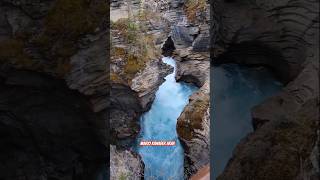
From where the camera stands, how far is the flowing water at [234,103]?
5160mm

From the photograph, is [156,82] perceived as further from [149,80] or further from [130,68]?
[130,68]

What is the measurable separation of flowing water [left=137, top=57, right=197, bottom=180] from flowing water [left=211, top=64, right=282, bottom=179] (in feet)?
1.32

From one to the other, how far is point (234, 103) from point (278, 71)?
540mm

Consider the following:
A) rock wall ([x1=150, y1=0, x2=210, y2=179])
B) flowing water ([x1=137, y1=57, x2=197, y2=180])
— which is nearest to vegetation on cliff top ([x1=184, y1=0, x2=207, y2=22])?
rock wall ([x1=150, y1=0, x2=210, y2=179])

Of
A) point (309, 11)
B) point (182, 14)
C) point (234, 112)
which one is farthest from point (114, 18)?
point (309, 11)

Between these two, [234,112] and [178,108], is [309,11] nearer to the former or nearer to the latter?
[234,112]

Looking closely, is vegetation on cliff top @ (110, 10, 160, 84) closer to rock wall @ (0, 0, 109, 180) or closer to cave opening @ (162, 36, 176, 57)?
cave opening @ (162, 36, 176, 57)

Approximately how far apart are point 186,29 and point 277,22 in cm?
110

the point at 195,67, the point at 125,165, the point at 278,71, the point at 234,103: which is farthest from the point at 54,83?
the point at 278,71

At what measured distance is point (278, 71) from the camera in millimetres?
5152

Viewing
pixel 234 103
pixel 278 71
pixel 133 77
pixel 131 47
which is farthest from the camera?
pixel 133 77

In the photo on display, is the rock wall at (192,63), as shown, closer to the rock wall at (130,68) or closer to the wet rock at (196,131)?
the wet rock at (196,131)

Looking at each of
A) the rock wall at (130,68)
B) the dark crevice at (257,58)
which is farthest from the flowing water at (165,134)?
the dark crevice at (257,58)

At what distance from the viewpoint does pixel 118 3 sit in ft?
18.5
